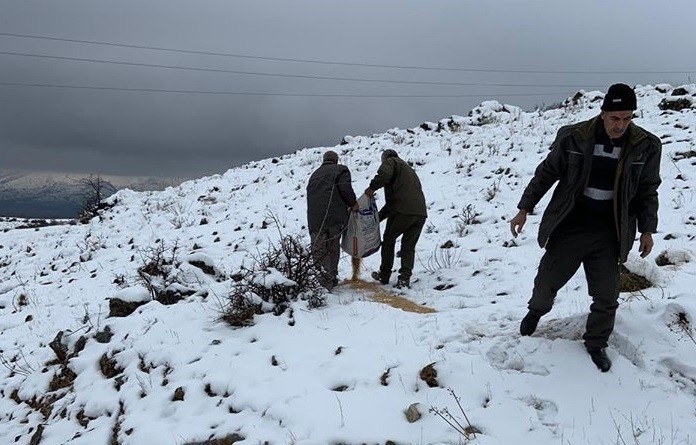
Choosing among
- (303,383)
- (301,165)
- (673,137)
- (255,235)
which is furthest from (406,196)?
(301,165)

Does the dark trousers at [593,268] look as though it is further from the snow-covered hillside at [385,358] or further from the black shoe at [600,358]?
the snow-covered hillside at [385,358]

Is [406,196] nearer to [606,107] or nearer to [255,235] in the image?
[606,107]

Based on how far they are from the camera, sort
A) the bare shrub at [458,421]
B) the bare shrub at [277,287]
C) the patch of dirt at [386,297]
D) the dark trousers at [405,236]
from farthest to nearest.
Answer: the dark trousers at [405,236], the patch of dirt at [386,297], the bare shrub at [277,287], the bare shrub at [458,421]

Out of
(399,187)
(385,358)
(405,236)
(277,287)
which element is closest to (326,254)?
(277,287)

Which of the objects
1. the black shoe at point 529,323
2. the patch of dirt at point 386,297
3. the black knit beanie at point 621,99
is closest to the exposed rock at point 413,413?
the black shoe at point 529,323

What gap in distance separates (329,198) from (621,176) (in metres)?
3.99

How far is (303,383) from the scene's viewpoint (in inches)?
174

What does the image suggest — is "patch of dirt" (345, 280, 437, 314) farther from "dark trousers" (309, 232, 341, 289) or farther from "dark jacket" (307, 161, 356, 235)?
"dark jacket" (307, 161, 356, 235)

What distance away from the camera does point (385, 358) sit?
180 inches

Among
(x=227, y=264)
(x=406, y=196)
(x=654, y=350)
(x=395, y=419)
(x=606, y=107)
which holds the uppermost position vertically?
(x=606, y=107)

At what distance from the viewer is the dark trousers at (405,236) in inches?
275

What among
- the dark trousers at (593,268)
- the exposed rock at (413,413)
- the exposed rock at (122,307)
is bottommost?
the exposed rock at (122,307)

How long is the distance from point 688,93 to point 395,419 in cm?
1503

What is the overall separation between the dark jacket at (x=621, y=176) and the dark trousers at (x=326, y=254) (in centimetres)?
319
